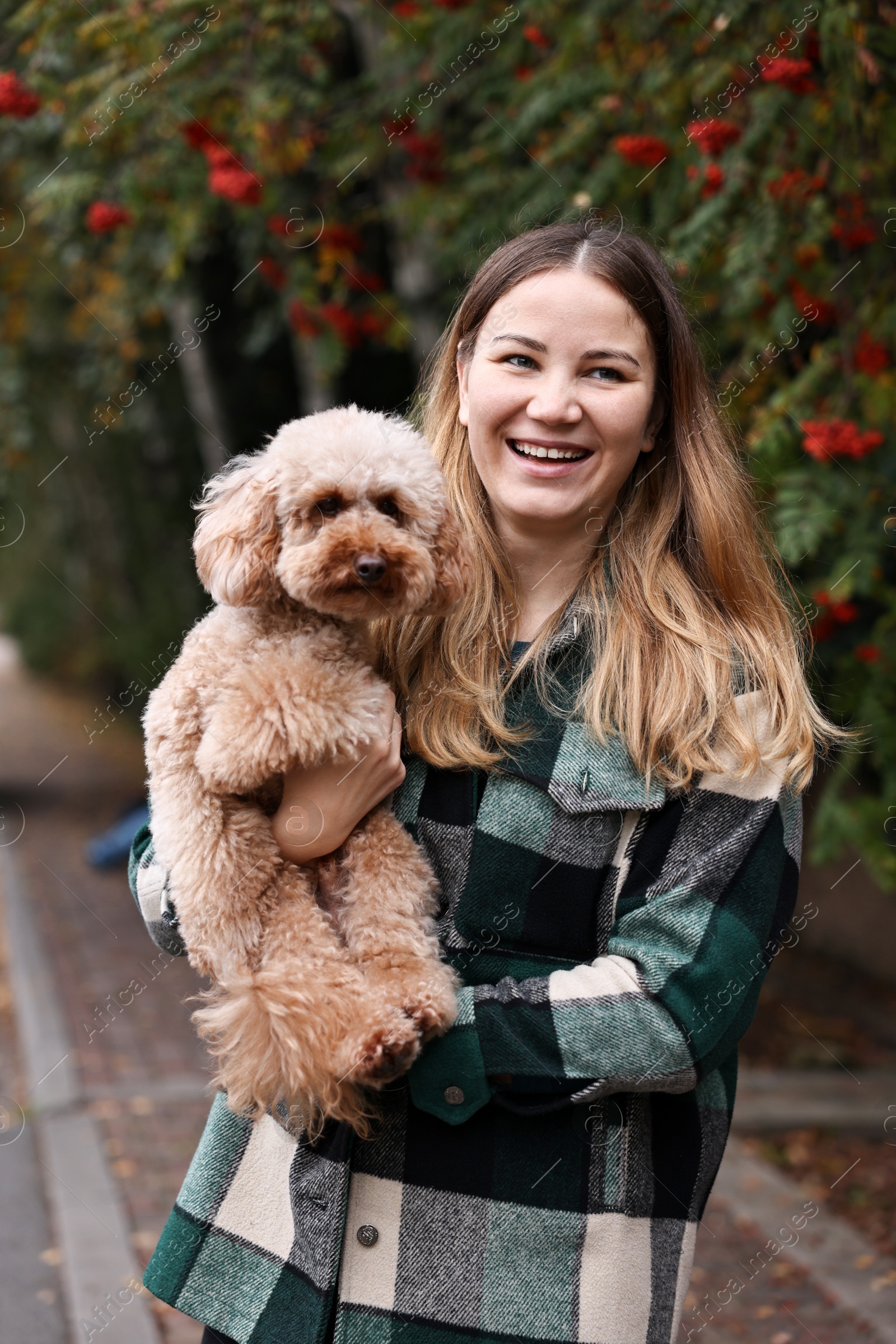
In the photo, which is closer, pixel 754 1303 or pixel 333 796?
pixel 333 796

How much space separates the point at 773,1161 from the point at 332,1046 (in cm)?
446

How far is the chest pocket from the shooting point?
1841 millimetres

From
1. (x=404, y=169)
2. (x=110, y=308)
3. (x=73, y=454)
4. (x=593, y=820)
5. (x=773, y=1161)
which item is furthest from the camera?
(x=73, y=454)

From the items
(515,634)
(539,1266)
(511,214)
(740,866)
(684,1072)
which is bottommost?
(539,1266)

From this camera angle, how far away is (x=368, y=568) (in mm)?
1878

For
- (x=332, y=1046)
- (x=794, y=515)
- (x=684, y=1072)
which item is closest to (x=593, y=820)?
(x=684, y=1072)

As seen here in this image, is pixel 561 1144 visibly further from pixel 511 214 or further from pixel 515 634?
pixel 511 214

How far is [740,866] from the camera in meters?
1.75

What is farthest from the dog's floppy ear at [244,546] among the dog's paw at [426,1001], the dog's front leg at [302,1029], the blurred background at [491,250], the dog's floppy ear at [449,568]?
the dog's paw at [426,1001]

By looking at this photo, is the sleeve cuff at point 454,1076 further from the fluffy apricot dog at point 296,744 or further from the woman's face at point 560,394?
the woman's face at point 560,394

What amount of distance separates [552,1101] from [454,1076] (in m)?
0.15

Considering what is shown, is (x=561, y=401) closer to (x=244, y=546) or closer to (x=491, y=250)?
(x=244, y=546)

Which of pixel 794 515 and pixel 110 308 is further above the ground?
pixel 110 308

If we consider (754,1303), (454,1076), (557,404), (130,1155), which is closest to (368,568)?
(557,404)
